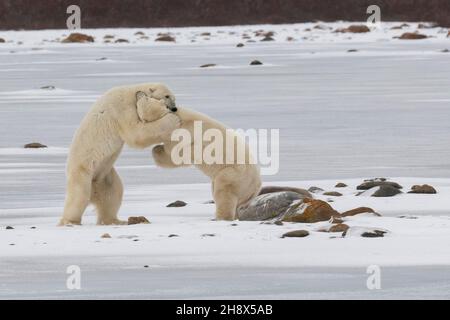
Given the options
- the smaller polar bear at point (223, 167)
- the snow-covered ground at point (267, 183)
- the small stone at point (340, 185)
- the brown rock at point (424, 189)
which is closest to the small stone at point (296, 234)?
the snow-covered ground at point (267, 183)

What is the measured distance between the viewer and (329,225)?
276 inches

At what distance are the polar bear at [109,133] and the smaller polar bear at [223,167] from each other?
0.24ft

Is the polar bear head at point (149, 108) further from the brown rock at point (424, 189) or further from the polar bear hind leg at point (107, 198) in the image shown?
the brown rock at point (424, 189)

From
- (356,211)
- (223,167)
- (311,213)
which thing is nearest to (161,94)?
(223,167)

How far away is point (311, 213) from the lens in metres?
7.52

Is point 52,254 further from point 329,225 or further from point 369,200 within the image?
point 369,200

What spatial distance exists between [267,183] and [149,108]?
228cm

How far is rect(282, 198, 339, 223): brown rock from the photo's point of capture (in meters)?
7.50

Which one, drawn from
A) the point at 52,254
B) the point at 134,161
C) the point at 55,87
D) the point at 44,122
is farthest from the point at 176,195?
the point at 55,87

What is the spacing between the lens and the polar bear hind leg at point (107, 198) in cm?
819

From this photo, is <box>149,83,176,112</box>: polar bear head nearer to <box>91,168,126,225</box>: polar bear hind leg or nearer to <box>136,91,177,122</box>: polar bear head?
<box>136,91,177,122</box>: polar bear head

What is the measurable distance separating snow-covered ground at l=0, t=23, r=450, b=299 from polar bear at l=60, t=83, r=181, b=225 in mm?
371

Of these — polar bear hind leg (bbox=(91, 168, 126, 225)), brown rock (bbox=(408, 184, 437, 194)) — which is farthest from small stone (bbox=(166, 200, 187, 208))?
brown rock (bbox=(408, 184, 437, 194))
